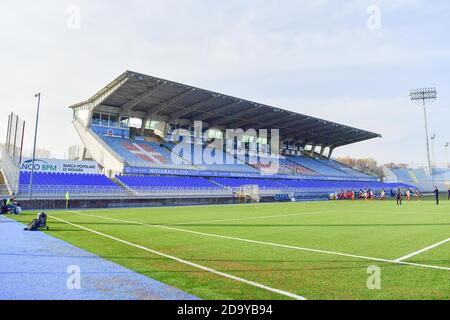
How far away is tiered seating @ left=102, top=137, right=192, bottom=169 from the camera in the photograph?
37406 mm

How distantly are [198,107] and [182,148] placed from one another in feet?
24.0

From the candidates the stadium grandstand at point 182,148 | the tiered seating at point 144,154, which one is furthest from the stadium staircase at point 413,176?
the tiered seating at point 144,154

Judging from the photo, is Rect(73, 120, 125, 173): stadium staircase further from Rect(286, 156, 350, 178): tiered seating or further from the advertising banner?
Rect(286, 156, 350, 178): tiered seating

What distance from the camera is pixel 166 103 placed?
4047 cm

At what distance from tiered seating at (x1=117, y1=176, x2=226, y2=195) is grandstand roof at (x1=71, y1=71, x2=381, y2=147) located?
10.4 meters

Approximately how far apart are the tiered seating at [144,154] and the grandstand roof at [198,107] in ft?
15.3

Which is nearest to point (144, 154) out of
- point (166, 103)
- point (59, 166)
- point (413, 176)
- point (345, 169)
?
point (166, 103)

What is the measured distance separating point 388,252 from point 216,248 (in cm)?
427

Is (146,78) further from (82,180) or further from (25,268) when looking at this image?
(25,268)

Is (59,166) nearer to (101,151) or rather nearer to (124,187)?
(101,151)

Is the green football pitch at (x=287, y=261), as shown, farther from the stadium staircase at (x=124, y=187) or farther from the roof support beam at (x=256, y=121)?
the roof support beam at (x=256, y=121)
